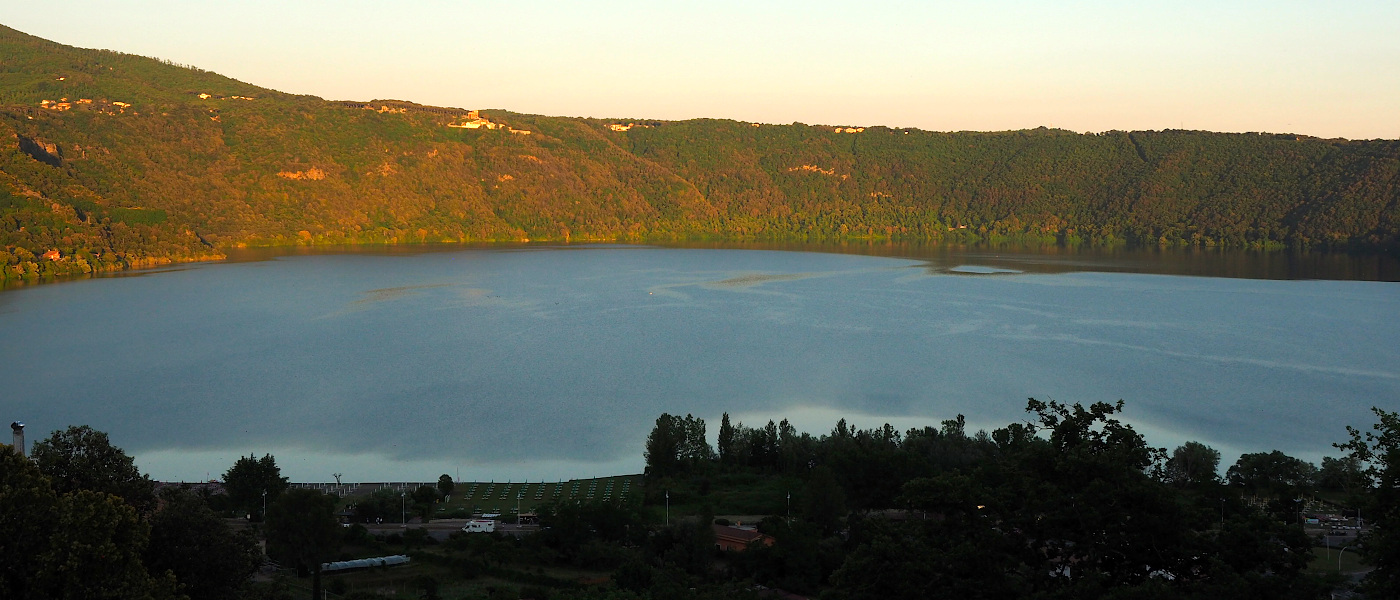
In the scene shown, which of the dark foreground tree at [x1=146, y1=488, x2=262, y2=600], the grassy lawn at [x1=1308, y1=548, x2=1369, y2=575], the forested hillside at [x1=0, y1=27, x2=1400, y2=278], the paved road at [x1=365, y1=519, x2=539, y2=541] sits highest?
the forested hillside at [x1=0, y1=27, x2=1400, y2=278]

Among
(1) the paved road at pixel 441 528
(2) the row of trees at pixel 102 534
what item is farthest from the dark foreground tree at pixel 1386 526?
(1) the paved road at pixel 441 528

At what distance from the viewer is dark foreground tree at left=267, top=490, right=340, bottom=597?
14039mm

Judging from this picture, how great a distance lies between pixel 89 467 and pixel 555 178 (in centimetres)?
12735

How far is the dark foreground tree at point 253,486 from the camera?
711 inches

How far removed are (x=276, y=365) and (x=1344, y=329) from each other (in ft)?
129

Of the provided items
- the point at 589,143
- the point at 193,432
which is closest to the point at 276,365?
the point at 193,432

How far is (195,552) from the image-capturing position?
28.1ft

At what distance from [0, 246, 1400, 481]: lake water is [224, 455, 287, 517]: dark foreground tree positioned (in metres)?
3.45

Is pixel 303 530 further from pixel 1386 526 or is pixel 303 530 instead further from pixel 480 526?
pixel 1386 526

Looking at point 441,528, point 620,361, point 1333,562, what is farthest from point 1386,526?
point 620,361

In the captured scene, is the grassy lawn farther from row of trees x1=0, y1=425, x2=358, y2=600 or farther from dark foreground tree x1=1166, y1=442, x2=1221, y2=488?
row of trees x1=0, y1=425, x2=358, y2=600

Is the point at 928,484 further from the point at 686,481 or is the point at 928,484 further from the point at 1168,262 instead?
the point at 1168,262

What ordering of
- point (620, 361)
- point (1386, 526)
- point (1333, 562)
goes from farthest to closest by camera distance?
point (620, 361), point (1333, 562), point (1386, 526)

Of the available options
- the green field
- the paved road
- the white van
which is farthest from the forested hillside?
the white van
